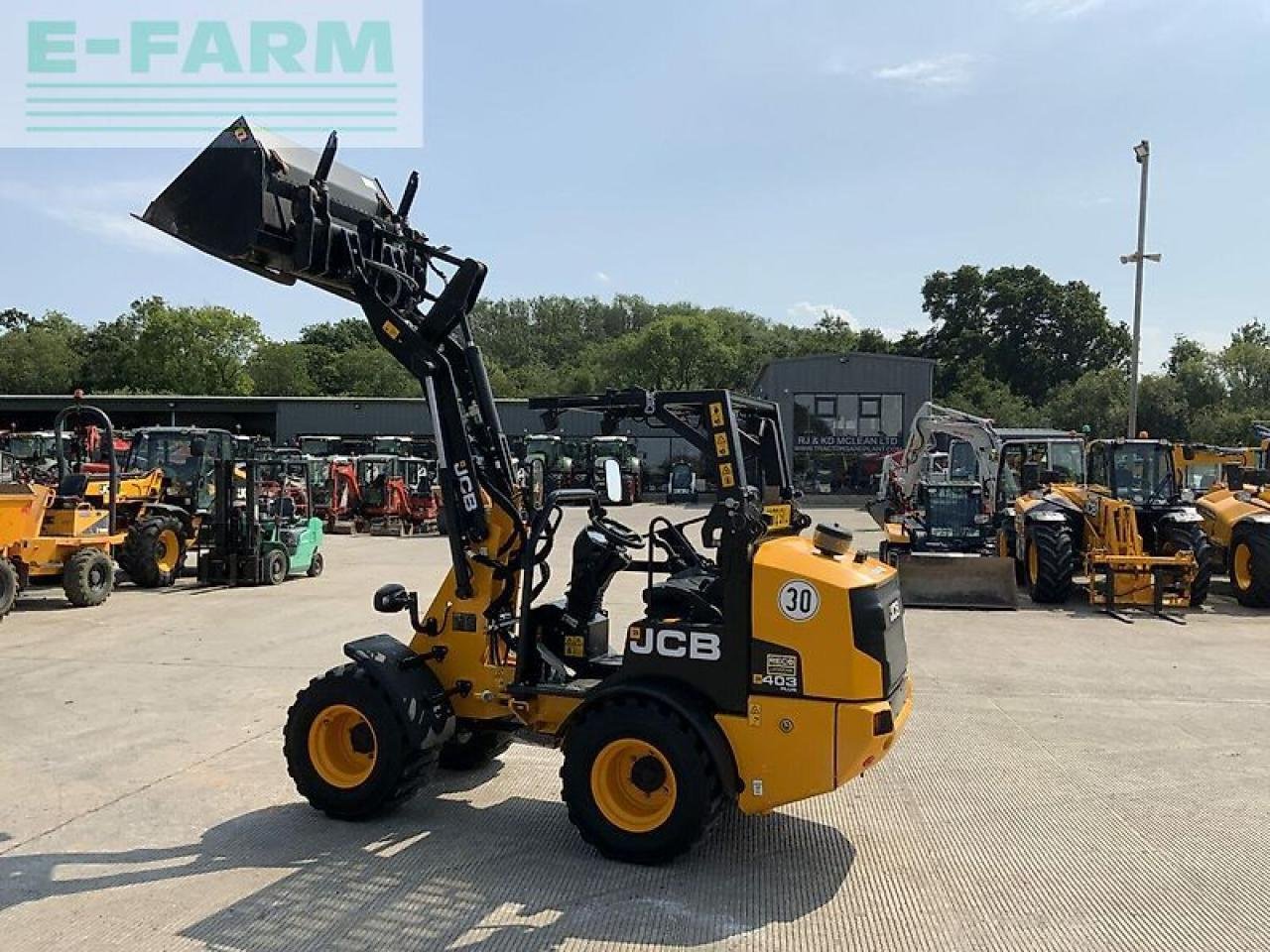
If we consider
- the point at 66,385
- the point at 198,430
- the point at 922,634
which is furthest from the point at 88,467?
the point at 66,385

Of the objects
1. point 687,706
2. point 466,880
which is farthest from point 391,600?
point 687,706

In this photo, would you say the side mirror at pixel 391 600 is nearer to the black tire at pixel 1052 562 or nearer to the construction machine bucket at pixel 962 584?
A: the construction machine bucket at pixel 962 584

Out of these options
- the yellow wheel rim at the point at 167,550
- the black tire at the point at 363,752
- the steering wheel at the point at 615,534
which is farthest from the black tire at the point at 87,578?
the steering wheel at the point at 615,534

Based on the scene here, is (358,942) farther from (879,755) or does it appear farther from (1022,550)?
(1022,550)

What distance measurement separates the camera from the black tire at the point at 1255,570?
13727 mm

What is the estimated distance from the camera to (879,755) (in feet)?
15.4

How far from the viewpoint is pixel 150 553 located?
14.6m

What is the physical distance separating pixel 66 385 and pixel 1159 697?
3016 inches

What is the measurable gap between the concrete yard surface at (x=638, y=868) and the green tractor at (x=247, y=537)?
6105 mm

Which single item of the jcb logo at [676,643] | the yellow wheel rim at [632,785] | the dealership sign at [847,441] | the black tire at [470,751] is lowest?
the black tire at [470,751]

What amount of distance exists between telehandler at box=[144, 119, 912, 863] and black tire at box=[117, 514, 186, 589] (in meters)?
10.3

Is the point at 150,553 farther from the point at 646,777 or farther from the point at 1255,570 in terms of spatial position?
the point at 1255,570

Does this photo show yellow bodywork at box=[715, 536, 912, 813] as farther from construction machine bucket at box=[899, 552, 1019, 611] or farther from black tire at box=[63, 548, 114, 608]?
black tire at box=[63, 548, 114, 608]

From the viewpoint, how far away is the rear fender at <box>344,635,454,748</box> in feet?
17.0
